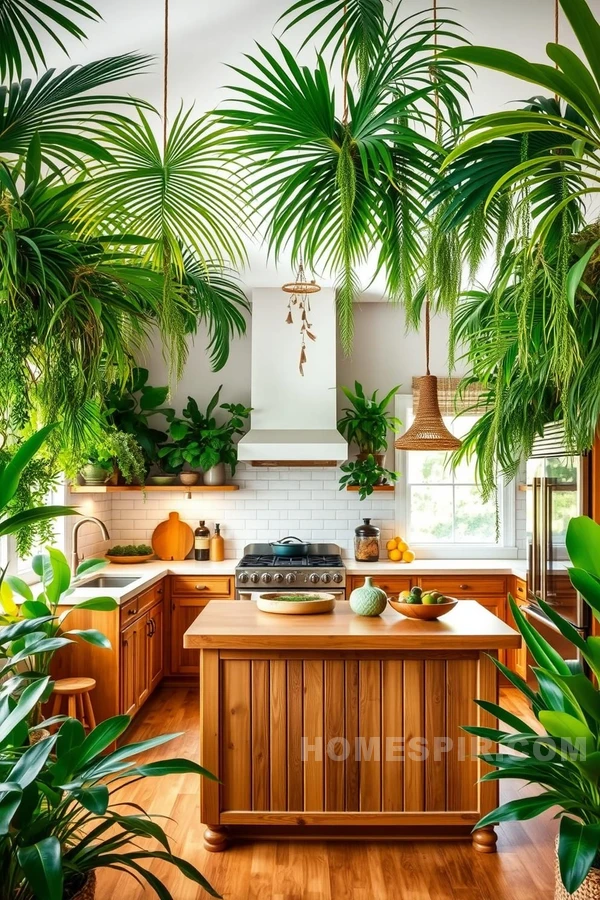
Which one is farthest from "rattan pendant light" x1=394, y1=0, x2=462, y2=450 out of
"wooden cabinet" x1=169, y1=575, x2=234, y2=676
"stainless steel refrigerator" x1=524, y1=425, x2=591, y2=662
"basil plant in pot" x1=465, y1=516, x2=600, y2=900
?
"wooden cabinet" x1=169, y1=575, x2=234, y2=676

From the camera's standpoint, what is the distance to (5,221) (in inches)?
71.9

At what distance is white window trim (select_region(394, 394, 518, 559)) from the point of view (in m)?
5.73

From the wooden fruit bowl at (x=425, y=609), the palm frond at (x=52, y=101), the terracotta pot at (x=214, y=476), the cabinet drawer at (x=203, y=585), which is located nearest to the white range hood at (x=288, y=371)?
the terracotta pot at (x=214, y=476)

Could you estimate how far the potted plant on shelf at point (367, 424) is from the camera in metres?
5.58

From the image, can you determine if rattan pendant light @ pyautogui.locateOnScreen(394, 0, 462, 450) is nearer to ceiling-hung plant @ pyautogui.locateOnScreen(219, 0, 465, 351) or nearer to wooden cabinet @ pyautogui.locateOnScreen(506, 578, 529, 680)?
wooden cabinet @ pyautogui.locateOnScreen(506, 578, 529, 680)

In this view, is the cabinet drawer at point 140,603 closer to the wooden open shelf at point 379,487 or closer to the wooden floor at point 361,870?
the wooden floor at point 361,870

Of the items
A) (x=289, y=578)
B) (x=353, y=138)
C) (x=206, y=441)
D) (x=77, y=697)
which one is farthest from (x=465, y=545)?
(x=353, y=138)

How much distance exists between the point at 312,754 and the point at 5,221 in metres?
2.41

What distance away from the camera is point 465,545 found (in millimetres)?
5770

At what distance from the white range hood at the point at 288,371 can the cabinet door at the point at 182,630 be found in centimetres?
115

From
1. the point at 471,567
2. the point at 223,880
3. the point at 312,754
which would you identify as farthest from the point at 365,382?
the point at 223,880

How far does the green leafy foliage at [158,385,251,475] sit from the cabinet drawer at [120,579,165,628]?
96 centimetres

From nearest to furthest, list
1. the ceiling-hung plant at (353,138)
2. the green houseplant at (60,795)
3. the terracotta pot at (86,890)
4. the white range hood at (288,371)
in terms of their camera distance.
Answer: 1. the ceiling-hung plant at (353,138)
2. the green houseplant at (60,795)
3. the terracotta pot at (86,890)
4. the white range hood at (288,371)

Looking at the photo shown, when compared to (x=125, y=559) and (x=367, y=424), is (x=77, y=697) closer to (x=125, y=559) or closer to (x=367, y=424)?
(x=125, y=559)
